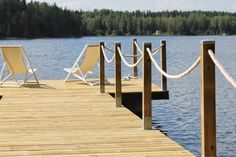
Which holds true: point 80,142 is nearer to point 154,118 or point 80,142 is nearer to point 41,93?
point 41,93

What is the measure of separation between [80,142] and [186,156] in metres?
1.22

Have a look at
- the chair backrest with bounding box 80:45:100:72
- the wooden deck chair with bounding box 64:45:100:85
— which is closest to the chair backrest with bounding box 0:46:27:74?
the wooden deck chair with bounding box 64:45:100:85

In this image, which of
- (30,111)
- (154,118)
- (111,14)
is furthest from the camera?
(111,14)

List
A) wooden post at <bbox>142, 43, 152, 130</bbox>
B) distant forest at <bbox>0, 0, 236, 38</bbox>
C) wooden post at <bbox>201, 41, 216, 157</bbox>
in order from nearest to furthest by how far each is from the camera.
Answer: wooden post at <bbox>201, 41, 216, 157</bbox>, wooden post at <bbox>142, 43, 152, 130</bbox>, distant forest at <bbox>0, 0, 236, 38</bbox>

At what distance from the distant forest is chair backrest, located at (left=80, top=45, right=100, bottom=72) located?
86727 millimetres

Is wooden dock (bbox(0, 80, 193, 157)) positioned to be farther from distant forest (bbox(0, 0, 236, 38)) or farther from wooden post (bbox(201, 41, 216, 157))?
distant forest (bbox(0, 0, 236, 38))

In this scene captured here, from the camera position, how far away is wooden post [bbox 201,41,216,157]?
4.54 meters

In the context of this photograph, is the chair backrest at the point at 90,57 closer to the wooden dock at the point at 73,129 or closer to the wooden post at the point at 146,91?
the wooden dock at the point at 73,129

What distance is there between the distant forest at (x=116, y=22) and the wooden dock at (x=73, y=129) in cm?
8993

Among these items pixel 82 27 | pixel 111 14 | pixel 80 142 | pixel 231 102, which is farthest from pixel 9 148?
pixel 111 14

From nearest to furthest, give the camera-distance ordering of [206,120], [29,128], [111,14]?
1. [206,120]
2. [29,128]
3. [111,14]

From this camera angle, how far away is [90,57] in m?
11.9

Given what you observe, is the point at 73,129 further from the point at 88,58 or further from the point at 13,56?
the point at 88,58

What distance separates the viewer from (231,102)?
1598 centimetres
